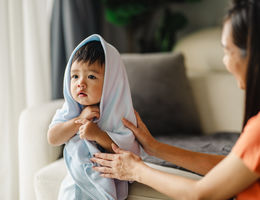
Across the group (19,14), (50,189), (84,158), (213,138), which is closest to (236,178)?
(84,158)

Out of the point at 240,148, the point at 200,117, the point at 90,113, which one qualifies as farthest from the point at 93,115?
the point at 200,117

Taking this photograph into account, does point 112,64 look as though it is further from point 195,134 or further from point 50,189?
point 195,134

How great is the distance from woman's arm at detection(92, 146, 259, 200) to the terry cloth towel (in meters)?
0.03

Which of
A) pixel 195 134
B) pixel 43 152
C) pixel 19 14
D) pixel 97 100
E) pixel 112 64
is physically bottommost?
pixel 195 134

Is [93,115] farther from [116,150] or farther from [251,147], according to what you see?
[251,147]

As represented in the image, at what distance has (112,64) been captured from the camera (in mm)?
950

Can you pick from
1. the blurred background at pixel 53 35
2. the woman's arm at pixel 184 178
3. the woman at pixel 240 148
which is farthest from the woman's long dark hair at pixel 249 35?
the blurred background at pixel 53 35

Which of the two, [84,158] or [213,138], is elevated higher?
[84,158]

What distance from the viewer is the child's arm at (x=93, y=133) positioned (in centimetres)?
94

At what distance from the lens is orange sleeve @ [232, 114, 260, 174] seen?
0.74 m

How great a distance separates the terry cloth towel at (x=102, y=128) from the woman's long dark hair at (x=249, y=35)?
34cm

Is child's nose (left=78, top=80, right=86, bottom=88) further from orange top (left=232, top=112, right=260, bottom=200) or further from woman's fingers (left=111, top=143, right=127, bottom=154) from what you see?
orange top (left=232, top=112, right=260, bottom=200)

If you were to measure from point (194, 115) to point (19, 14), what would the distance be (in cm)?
102

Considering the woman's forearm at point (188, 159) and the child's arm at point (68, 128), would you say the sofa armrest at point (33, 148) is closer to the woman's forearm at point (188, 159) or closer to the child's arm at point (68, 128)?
the child's arm at point (68, 128)
